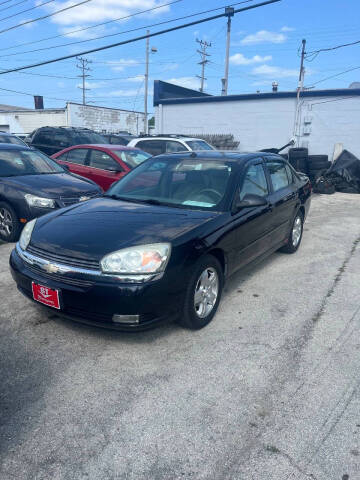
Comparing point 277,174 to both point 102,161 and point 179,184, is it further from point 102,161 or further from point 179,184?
point 102,161

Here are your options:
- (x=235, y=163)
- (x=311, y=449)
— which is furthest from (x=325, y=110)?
(x=311, y=449)

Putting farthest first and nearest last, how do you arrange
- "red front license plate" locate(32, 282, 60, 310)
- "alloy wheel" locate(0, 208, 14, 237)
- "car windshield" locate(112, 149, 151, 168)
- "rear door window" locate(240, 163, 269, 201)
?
1. "car windshield" locate(112, 149, 151, 168)
2. "alloy wheel" locate(0, 208, 14, 237)
3. "rear door window" locate(240, 163, 269, 201)
4. "red front license plate" locate(32, 282, 60, 310)

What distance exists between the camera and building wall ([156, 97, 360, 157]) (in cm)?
1753

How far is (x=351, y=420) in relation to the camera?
2.43 metres

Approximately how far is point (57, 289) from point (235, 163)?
92.2 inches

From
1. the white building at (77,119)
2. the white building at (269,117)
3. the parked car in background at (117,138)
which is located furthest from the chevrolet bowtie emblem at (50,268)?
the white building at (77,119)

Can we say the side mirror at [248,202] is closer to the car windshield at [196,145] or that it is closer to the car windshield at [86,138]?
the car windshield at [196,145]

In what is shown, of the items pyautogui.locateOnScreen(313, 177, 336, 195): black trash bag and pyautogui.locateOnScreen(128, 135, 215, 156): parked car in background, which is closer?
pyautogui.locateOnScreen(128, 135, 215, 156): parked car in background

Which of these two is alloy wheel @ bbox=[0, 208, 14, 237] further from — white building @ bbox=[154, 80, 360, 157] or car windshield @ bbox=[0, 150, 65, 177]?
white building @ bbox=[154, 80, 360, 157]

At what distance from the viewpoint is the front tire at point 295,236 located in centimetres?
576

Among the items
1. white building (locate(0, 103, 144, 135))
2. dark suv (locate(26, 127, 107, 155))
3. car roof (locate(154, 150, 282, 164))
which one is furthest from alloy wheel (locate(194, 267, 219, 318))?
white building (locate(0, 103, 144, 135))

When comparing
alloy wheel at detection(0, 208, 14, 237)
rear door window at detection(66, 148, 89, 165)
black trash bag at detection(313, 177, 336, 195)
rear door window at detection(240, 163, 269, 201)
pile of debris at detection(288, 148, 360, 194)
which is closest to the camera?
rear door window at detection(240, 163, 269, 201)

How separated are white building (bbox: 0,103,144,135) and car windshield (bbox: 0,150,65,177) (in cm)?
2275

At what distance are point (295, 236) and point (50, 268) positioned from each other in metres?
4.04
